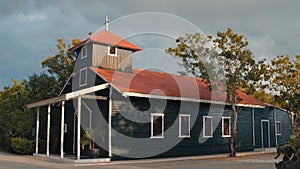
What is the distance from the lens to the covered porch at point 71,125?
A: 14.2m

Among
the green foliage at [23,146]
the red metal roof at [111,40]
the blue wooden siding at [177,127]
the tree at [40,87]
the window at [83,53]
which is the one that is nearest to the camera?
the blue wooden siding at [177,127]

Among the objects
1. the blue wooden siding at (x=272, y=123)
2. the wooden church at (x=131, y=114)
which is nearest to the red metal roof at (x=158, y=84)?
the wooden church at (x=131, y=114)

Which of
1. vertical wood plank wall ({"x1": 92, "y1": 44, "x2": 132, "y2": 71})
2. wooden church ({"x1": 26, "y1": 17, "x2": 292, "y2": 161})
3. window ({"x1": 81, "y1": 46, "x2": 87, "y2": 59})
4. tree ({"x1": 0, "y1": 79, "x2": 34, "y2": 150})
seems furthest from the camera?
tree ({"x1": 0, "y1": 79, "x2": 34, "y2": 150})

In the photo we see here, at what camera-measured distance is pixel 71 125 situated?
1883 cm

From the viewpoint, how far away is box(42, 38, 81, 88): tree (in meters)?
26.2

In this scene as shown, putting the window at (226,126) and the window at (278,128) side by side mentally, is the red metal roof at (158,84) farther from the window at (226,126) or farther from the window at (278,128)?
the window at (278,128)

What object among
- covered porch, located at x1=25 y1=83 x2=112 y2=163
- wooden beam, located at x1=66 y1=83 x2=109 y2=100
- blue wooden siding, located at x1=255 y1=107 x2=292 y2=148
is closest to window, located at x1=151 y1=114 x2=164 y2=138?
covered porch, located at x1=25 y1=83 x2=112 y2=163

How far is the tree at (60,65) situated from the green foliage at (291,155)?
22424mm

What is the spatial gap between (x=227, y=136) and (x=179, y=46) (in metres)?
6.42

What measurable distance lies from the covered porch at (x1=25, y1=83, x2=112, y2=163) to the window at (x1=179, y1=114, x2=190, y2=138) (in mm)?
4149

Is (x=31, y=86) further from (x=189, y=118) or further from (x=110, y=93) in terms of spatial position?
(x=189, y=118)

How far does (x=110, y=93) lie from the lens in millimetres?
15156

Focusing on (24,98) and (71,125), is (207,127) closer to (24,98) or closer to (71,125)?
(71,125)

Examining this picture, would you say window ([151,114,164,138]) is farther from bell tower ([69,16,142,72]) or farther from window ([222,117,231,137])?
window ([222,117,231,137])
